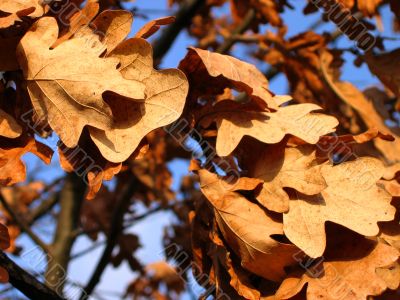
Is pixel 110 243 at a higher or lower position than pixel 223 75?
lower

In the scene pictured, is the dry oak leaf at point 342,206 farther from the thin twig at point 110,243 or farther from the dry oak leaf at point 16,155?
the thin twig at point 110,243

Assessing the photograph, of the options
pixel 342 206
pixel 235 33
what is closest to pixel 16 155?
pixel 342 206

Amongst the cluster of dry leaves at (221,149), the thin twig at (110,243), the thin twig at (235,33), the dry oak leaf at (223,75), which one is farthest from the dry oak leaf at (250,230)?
the thin twig at (235,33)

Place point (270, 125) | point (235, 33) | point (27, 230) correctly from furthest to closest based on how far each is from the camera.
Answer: point (235, 33) → point (27, 230) → point (270, 125)

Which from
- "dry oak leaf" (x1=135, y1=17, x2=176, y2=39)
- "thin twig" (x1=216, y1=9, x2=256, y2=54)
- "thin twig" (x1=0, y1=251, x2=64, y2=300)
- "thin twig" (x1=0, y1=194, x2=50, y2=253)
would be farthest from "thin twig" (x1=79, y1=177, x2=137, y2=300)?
"dry oak leaf" (x1=135, y1=17, x2=176, y2=39)

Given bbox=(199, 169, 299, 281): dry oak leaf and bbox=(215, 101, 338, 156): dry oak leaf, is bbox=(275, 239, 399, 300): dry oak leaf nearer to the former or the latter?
bbox=(199, 169, 299, 281): dry oak leaf

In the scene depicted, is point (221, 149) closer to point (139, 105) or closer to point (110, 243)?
point (139, 105)
